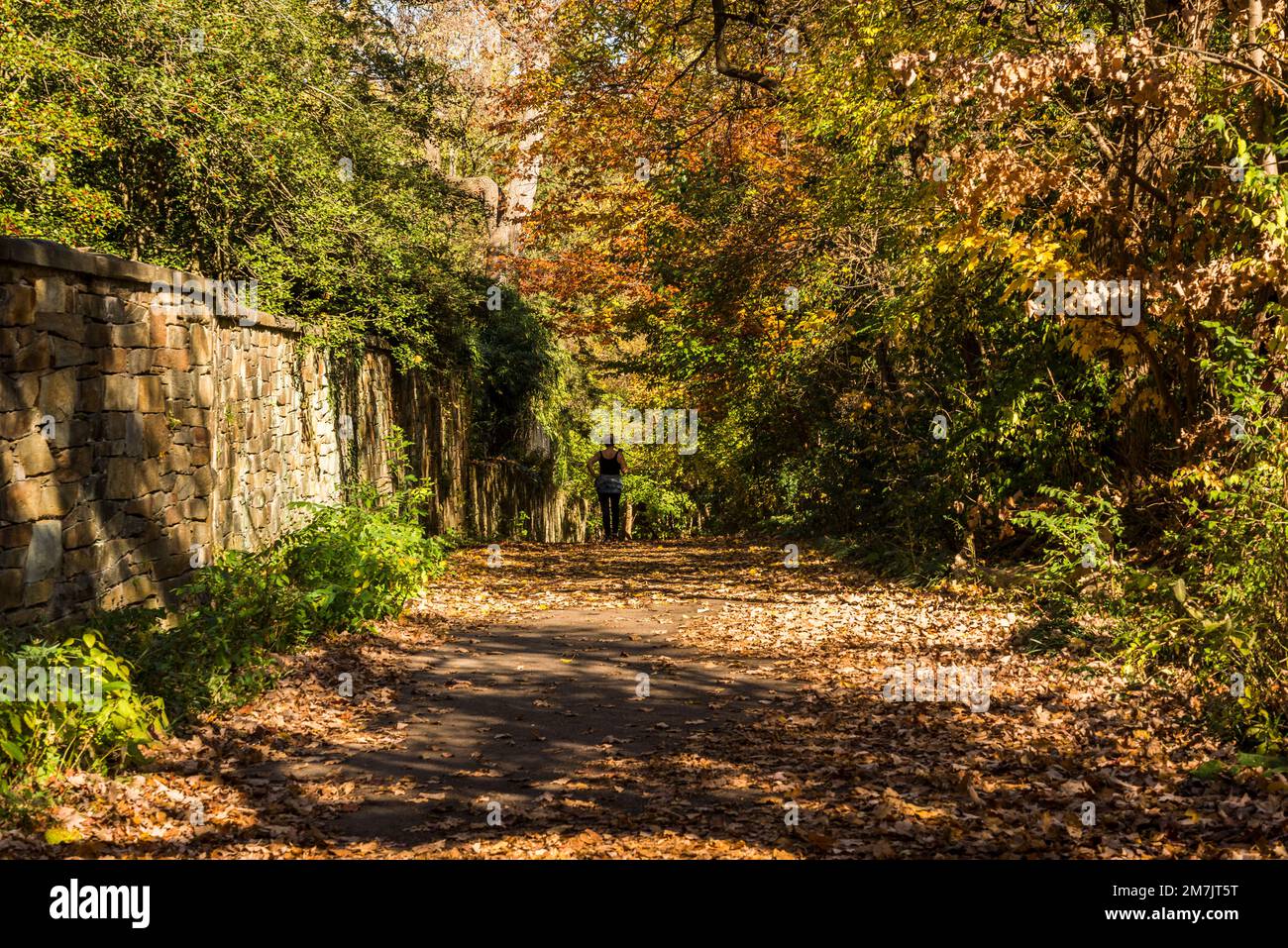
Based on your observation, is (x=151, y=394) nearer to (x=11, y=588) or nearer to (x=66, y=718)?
(x=11, y=588)

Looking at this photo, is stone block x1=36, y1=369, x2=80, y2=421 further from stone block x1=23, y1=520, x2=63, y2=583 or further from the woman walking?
the woman walking

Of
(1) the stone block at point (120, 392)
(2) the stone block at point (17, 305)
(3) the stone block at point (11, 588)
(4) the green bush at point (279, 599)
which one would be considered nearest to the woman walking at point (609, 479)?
(4) the green bush at point (279, 599)

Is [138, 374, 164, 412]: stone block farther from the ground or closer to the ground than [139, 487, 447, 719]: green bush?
farther from the ground

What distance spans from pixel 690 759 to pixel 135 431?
443cm

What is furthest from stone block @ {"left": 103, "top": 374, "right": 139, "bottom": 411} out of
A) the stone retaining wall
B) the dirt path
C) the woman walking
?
the woman walking

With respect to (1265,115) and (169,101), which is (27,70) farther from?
(1265,115)

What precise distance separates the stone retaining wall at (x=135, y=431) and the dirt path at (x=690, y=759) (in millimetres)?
1313

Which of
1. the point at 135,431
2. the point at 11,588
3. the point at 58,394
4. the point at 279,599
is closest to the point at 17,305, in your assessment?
the point at 58,394

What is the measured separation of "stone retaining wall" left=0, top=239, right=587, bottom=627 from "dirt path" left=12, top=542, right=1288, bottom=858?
131 centimetres

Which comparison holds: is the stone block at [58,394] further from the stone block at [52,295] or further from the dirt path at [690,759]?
the dirt path at [690,759]

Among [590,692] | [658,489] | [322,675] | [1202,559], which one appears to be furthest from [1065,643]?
[658,489]

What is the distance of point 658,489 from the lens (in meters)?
31.7

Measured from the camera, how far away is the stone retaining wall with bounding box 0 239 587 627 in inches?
255

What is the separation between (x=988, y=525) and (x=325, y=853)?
938cm
